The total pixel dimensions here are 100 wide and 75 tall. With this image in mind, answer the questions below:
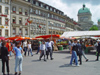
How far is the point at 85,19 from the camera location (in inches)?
4998

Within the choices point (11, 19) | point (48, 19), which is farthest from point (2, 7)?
point (48, 19)

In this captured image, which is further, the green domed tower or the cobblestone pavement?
the green domed tower

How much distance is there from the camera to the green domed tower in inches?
4884

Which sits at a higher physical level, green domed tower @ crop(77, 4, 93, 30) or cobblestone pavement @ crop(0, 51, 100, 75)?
green domed tower @ crop(77, 4, 93, 30)

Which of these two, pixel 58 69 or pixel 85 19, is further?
pixel 85 19

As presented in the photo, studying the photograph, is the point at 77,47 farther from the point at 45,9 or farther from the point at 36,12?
the point at 45,9

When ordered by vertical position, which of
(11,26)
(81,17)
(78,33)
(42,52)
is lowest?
(42,52)

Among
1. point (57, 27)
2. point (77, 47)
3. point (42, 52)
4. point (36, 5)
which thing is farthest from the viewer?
point (57, 27)

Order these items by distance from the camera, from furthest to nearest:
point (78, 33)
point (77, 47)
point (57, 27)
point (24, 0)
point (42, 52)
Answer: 1. point (57, 27)
2. point (24, 0)
3. point (78, 33)
4. point (42, 52)
5. point (77, 47)

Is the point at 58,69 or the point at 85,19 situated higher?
the point at 85,19

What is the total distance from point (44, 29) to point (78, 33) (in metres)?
29.8

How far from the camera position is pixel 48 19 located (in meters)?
52.2

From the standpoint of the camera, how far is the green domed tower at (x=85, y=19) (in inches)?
4884

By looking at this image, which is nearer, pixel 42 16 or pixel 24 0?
pixel 24 0
